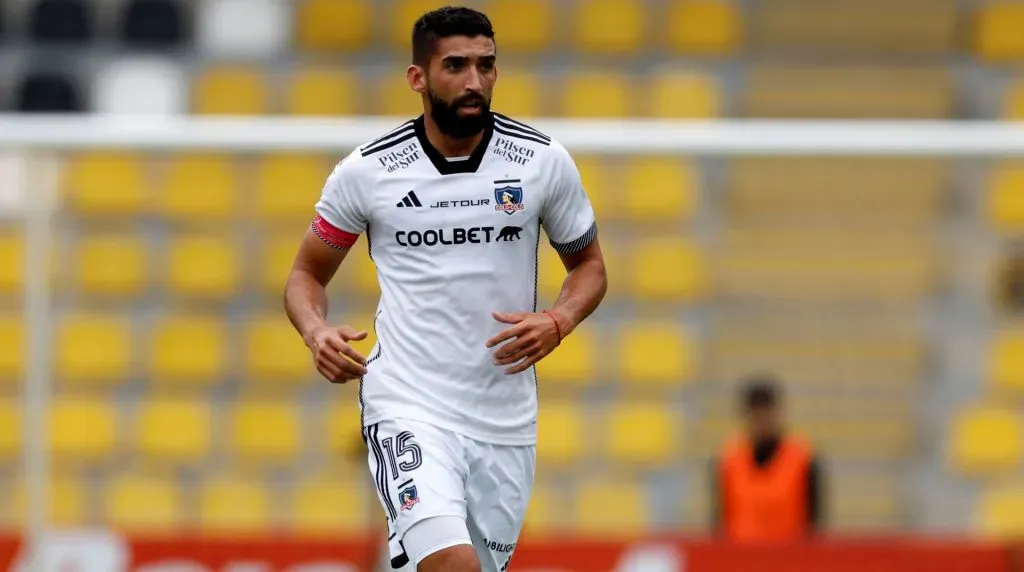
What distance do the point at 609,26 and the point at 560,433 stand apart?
3.72 metres

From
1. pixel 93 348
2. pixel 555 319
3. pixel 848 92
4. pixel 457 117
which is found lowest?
pixel 93 348

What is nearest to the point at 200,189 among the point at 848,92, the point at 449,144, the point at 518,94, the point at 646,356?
the point at 646,356

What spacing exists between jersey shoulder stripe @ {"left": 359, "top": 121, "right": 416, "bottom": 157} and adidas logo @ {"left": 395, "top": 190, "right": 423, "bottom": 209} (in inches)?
6.3

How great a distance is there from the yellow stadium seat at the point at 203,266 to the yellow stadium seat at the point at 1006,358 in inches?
161

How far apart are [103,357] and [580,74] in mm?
3982

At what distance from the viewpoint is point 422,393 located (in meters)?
4.59

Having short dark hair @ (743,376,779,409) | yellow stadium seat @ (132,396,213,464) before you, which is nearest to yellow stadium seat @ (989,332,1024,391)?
short dark hair @ (743,376,779,409)

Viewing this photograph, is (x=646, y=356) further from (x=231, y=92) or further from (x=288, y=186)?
(x=231, y=92)

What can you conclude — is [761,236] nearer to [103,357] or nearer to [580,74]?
[580,74]

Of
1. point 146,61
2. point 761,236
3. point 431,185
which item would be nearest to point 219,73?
point 146,61

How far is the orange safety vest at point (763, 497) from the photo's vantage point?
8602 millimetres

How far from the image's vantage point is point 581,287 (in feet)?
15.6

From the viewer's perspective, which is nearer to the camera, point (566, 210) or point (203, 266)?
point (566, 210)

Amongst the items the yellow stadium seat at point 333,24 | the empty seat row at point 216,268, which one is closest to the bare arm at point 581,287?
the empty seat row at point 216,268
